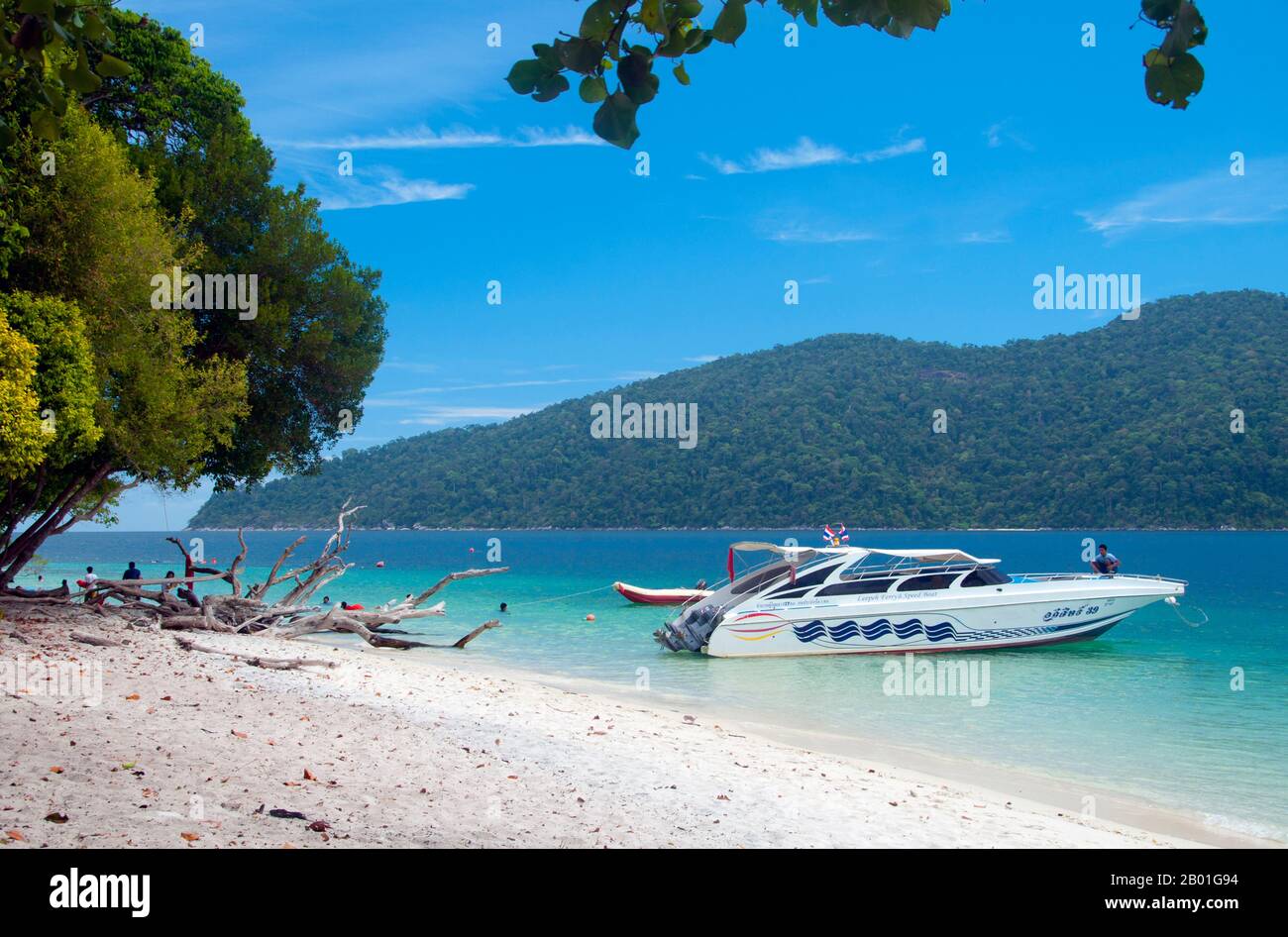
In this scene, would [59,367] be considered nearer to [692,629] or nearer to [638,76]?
[638,76]

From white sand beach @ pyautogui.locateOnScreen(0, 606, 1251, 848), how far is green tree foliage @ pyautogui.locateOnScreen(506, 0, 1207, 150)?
458cm

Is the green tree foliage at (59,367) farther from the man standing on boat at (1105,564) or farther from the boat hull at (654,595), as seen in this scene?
the boat hull at (654,595)

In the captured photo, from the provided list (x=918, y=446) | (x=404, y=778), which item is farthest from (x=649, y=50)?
(x=918, y=446)

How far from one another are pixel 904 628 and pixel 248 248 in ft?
58.7

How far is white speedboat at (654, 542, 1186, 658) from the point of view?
22.9 meters

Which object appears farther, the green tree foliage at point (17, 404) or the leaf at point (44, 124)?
the green tree foliage at point (17, 404)

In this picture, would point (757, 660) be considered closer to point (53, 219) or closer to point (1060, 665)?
point (1060, 665)

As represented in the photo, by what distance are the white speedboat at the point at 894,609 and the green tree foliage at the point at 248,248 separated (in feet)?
35.1

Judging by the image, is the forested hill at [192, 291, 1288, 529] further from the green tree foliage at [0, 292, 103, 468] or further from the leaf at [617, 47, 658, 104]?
the leaf at [617, 47, 658, 104]

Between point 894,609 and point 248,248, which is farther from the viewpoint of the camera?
point 894,609

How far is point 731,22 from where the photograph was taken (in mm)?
2881

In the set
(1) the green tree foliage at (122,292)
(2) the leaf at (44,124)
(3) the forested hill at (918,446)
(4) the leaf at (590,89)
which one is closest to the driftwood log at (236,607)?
(1) the green tree foliage at (122,292)

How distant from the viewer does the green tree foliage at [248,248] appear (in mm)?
18516

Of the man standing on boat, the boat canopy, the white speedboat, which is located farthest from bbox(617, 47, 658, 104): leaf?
the man standing on boat
